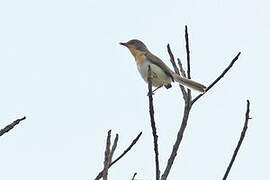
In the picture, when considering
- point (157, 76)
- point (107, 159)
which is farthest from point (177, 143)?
point (157, 76)

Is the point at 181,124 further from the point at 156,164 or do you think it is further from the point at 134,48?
the point at 134,48

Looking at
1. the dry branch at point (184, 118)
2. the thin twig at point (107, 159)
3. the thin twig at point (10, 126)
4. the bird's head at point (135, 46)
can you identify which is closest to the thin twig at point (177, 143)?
the dry branch at point (184, 118)

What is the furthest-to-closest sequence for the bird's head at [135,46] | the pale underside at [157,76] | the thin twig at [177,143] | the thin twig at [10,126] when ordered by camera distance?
the bird's head at [135,46] → the pale underside at [157,76] → the thin twig at [177,143] → the thin twig at [10,126]

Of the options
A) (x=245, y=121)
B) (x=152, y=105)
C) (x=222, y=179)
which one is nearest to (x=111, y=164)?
(x=152, y=105)

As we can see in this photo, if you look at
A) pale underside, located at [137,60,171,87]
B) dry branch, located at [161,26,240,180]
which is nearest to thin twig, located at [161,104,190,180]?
dry branch, located at [161,26,240,180]

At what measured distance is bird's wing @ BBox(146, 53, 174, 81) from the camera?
7.76m

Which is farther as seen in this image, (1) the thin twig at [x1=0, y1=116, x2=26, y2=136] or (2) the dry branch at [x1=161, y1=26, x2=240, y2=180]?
(2) the dry branch at [x1=161, y1=26, x2=240, y2=180]

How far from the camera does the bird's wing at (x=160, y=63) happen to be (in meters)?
7.76

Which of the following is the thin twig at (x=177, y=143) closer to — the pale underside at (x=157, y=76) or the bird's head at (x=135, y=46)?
the pale underside at (x=157, y=76)

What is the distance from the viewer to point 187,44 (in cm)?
402

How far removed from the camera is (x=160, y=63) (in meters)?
7.96

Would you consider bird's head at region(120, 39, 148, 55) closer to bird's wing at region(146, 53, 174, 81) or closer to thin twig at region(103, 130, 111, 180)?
bird's wing at region(146, 53, 174, 81)

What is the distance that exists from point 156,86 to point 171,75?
267 millimetres

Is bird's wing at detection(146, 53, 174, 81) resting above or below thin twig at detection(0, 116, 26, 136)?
above
